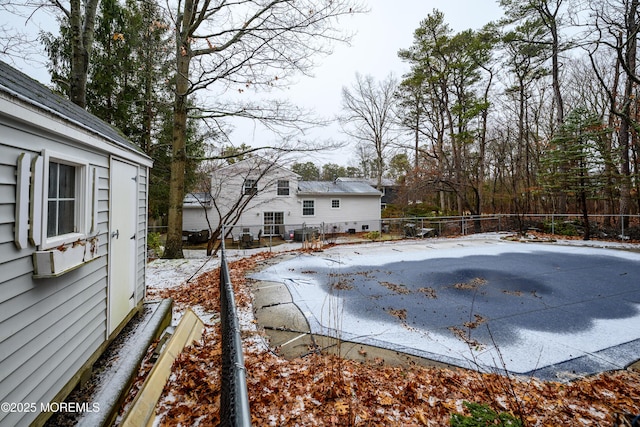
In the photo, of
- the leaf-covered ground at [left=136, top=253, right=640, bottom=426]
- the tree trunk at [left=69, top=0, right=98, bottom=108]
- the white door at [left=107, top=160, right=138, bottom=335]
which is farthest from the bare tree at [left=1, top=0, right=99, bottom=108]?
the leaf-covered ground at [left=136, top=253, right=640, bottom=426]

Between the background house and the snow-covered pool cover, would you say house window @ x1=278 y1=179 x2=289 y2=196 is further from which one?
the background house

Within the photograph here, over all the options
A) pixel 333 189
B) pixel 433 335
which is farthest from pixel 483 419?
pixel 333 189

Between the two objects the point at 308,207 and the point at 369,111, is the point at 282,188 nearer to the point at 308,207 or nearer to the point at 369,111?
the point at 308,207

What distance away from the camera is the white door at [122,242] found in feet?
10.2

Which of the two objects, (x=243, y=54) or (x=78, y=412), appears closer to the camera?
(x=78, y=412)

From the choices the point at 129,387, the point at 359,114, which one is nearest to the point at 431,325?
the point at 129,387

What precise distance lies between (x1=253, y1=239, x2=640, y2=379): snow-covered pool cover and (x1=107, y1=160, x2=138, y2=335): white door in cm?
247

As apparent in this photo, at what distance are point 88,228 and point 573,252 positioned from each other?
12694mm

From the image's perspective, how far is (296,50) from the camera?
777cm

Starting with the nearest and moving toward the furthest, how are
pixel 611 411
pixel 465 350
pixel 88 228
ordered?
1. pixel 611 411
2. pixel 88 228
3. pixel 465 350

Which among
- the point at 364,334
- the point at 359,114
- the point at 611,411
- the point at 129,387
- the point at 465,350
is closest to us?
the point at 611,411

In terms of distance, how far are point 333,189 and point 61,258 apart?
739 inches

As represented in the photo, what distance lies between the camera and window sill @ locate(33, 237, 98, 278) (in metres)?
1.83

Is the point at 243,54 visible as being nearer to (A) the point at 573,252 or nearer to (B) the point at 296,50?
(B) the point at 296,50
